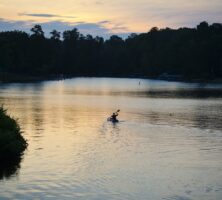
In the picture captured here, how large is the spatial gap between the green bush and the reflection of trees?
Result: 54 centimetres

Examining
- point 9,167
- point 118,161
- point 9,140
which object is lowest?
point 118,161

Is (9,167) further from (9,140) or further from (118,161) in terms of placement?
(118,161)

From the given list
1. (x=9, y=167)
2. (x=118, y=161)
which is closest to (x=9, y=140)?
(x=9, y=167)

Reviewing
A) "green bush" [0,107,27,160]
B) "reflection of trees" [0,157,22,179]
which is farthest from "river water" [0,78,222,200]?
"green bush" [0,107,27,160]

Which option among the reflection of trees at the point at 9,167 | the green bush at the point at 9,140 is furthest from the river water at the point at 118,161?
the green bush at the point at 9,140

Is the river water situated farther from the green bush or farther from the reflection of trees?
the green bush

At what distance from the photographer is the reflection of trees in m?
27.5

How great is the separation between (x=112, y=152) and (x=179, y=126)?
55.1 ft

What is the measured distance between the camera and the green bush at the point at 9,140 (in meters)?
30.6

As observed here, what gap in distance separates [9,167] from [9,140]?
7.52 ft

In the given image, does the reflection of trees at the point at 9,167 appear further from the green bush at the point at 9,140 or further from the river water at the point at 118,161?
the green bush at the point at 9,140

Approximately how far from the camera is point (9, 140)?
30.9 metres

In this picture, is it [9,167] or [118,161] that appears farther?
[118,161]

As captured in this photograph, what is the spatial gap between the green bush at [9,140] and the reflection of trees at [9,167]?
0.54m
